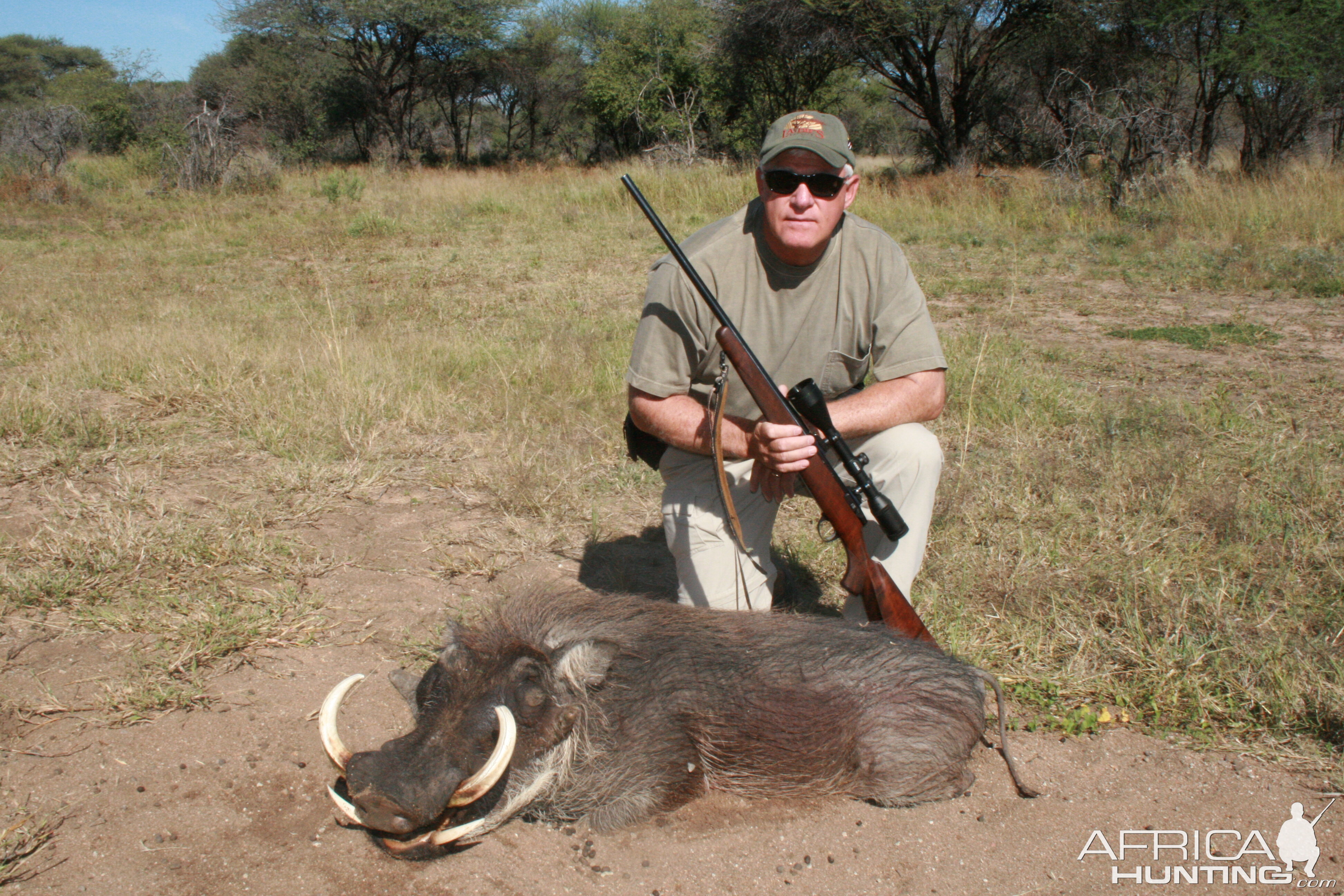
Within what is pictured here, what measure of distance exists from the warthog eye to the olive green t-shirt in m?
→ 1.05

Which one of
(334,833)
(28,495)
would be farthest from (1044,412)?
(28,495)

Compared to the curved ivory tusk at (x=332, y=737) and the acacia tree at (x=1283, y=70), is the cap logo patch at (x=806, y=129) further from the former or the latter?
the acacia tree at (x=1283, y=70)

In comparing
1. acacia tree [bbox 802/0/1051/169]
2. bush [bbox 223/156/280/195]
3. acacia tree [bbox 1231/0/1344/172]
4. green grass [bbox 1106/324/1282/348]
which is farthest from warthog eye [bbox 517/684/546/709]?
acacia tree [bbox 802/0/1051/169]

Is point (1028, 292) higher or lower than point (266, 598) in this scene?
higher

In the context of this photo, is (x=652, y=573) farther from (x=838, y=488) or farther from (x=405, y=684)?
(x=405, y=684)

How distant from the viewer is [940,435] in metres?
4.77

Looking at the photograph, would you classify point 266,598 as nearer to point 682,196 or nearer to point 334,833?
point 334,833

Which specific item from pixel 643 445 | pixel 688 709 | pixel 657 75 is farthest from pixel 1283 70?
pixel 657 75

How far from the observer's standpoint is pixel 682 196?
13.3 m

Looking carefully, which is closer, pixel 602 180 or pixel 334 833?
pixel 334 833

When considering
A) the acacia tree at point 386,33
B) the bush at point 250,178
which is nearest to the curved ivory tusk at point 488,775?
the bush at point 250,178

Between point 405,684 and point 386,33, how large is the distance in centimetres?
2723

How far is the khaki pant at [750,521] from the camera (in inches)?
115

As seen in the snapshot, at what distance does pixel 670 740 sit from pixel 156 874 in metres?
1.20
